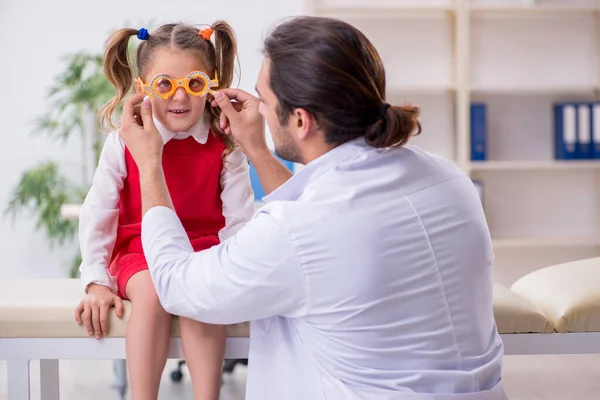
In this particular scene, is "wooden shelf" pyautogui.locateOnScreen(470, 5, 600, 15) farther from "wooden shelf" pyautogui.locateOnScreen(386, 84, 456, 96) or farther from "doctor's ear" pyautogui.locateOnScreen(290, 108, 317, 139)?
"doctor's ear" pyautogui.locateOnScreen(290, 108, 317, 139)

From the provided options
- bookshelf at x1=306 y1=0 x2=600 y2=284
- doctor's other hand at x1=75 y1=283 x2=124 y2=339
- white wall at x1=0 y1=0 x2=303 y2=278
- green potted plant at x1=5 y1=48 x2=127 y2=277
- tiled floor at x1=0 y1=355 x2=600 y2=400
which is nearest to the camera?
doctor's other hand at x1=75 y1=283 x2=124 y2=339

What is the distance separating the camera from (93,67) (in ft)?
16.2

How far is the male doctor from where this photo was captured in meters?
1.29

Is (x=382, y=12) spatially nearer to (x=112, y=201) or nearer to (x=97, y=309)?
(x=112, y=201)

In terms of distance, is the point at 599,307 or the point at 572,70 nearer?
the point at 599,307

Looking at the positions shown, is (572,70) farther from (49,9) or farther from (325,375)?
(325,375)

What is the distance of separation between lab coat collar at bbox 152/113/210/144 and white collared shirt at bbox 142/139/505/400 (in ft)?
1.64

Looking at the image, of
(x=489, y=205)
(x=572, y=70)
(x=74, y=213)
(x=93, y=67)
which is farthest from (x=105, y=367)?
(x=572, y=70)

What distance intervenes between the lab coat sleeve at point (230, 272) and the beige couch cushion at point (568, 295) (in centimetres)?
78

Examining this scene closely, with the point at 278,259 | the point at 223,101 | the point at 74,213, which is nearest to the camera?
the point at 278,259

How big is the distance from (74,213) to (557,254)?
9.03 ft

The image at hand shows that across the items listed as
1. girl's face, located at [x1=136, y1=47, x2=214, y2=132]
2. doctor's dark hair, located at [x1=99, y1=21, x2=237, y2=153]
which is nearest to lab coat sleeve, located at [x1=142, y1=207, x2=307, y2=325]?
girl's face, located at [x1=136, y1=47, x2=214, y2=132]

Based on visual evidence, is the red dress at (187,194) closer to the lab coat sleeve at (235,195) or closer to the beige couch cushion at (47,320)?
the lab coat sleeve at (235,195)

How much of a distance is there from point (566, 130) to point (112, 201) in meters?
3.35
